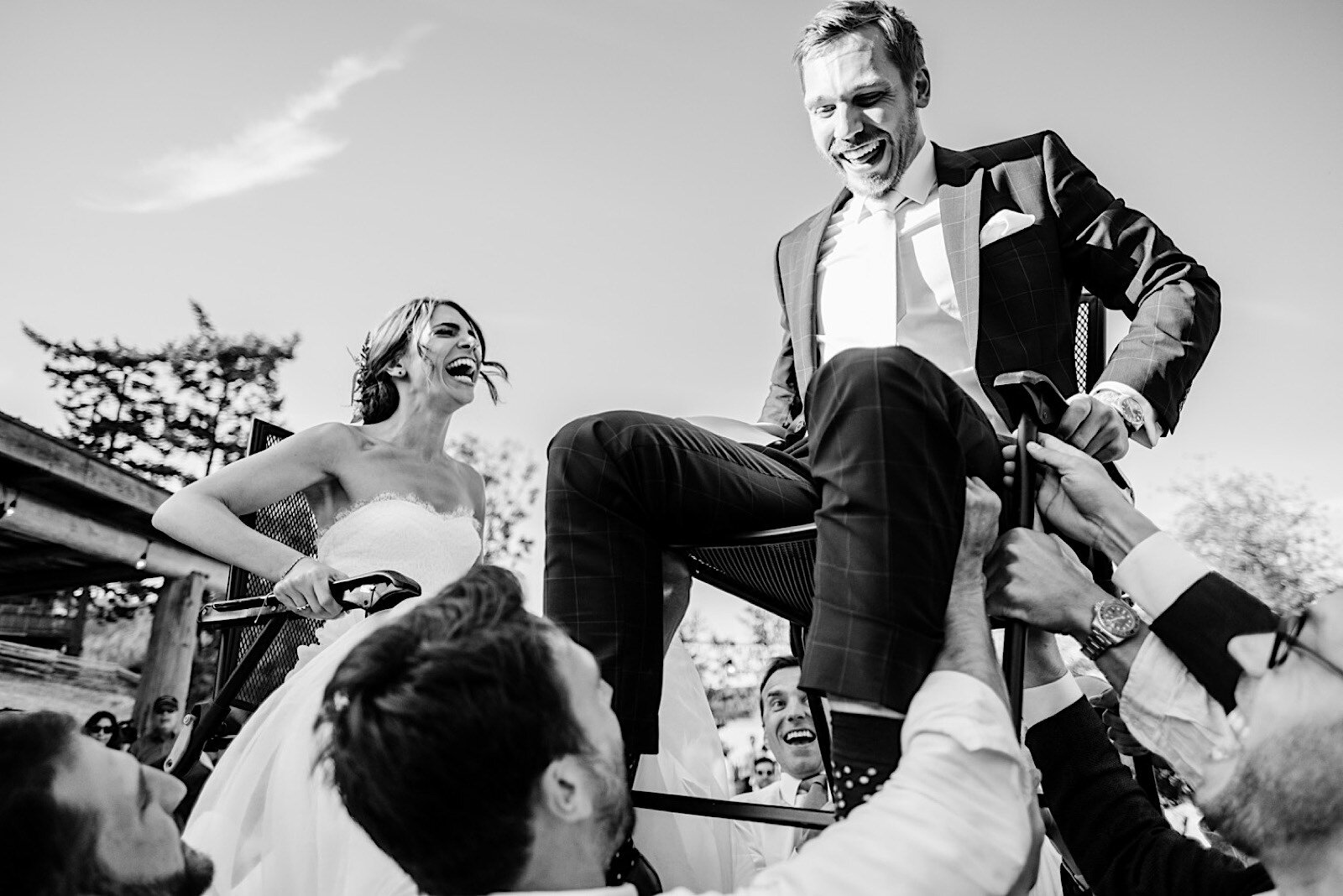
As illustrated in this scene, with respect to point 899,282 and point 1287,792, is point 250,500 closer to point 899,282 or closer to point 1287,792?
point 899,282

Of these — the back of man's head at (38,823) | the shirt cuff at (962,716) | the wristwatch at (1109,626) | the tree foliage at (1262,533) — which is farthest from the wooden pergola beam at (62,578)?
the tree foliage at (1262,533)

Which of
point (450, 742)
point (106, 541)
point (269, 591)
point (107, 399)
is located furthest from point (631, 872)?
point (107, 399)

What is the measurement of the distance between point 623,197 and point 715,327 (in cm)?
380

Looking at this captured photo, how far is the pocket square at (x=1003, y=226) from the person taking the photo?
2.20 meters

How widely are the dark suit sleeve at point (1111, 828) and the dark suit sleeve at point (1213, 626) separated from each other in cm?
37

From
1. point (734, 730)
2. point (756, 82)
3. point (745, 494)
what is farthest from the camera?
point (734, 730)

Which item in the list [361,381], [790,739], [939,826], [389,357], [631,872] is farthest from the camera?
[790,739]

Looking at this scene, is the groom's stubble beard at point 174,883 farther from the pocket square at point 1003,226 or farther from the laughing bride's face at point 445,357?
the laughing bride's face at point 445,357

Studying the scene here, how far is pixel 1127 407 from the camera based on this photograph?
6.15 ft

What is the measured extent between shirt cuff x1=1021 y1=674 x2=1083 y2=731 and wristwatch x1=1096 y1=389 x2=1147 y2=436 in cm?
51

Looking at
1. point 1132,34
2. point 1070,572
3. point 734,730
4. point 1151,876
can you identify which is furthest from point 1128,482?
point 734,730

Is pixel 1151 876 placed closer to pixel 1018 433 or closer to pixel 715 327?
pixel 1018 433

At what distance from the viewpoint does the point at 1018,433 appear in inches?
62.3

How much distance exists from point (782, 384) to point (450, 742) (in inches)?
64.0
